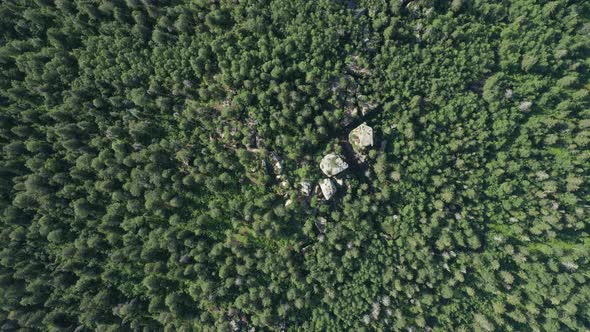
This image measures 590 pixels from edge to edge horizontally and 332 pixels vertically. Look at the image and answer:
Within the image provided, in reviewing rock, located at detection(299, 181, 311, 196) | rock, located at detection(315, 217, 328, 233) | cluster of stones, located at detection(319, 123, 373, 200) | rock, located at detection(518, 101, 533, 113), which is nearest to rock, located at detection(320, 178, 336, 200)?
cluster of stones, located at detection(319, 123, 373, 200)

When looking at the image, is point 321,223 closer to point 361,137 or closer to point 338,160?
point 338,160

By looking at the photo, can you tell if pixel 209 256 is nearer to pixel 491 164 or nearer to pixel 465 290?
pixel 465 290

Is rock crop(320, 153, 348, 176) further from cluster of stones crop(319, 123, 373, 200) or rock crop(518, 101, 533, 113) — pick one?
rock crop(518, 101, 533, 113)

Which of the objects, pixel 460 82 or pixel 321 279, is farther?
pixel 460 82

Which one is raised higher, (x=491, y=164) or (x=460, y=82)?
(x=460, y=82)

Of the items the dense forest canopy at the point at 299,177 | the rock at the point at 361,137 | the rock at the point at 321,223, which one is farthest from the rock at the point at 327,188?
the rock at the point at 361,137

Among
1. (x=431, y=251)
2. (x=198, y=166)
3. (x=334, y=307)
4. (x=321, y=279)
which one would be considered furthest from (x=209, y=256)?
(x=431, y=251)

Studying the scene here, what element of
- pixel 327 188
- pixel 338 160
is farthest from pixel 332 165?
pixel 327 188

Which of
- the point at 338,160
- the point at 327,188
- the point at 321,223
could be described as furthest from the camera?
the point at 321,223
